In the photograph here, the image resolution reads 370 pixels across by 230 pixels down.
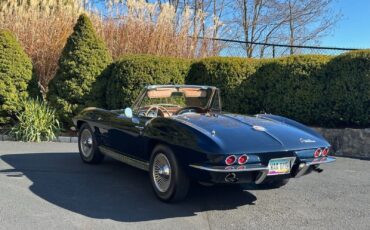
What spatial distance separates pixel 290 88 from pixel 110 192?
5.02 metres

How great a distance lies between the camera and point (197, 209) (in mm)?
4781

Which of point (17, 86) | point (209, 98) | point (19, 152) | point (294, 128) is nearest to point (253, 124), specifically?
point (294, 128)

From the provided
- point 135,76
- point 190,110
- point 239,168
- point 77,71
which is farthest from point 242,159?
point 77,71

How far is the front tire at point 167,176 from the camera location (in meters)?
4.67

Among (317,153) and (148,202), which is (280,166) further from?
(148,202)

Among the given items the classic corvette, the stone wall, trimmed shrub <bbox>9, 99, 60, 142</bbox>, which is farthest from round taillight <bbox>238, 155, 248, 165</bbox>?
trimmed shrub <bbox>9, 99, 60, 142</bbox>

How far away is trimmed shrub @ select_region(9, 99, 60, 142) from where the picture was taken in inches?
363

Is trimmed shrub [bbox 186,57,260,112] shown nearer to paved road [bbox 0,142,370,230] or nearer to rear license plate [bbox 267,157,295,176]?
paved road [bbox 0,142,370,230]

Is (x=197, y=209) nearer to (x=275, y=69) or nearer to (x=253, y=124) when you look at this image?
(x=253, y=124)

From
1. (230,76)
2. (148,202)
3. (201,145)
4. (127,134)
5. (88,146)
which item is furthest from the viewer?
(230,76)

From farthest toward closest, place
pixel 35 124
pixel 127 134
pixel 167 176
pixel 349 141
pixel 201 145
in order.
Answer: pixel 35 124 < pixel 349 141 < pixel 127 134 < pixel 167 176 < pixel 201 145

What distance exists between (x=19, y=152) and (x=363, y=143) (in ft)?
19.8

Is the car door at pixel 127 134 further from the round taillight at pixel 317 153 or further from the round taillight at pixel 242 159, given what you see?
the round taillight at pixel 317 153

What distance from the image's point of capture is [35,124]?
9289 millimetres
